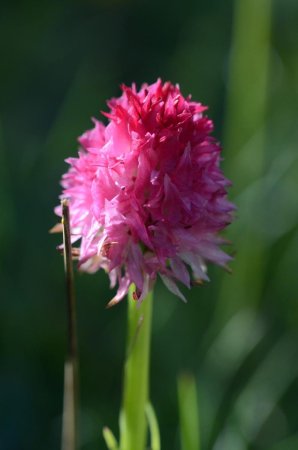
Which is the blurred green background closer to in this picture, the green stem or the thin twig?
the green stem

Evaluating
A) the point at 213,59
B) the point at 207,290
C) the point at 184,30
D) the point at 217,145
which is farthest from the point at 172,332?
the point at 184,30

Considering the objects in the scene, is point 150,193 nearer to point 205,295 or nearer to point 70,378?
point 70,378

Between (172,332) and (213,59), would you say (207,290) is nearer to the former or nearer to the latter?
(172,332)

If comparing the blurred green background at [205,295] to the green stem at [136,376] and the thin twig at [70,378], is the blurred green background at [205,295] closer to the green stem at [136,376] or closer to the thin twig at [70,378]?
the green stem at [136,376]

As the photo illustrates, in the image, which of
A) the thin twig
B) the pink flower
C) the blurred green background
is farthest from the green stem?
the blurred green background

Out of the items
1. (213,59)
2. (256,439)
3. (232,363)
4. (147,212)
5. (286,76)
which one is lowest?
(256,439)

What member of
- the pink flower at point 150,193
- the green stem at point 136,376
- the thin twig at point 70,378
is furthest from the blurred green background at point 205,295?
the thin twig at point 70,378

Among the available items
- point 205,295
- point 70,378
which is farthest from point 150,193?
point 205,295
